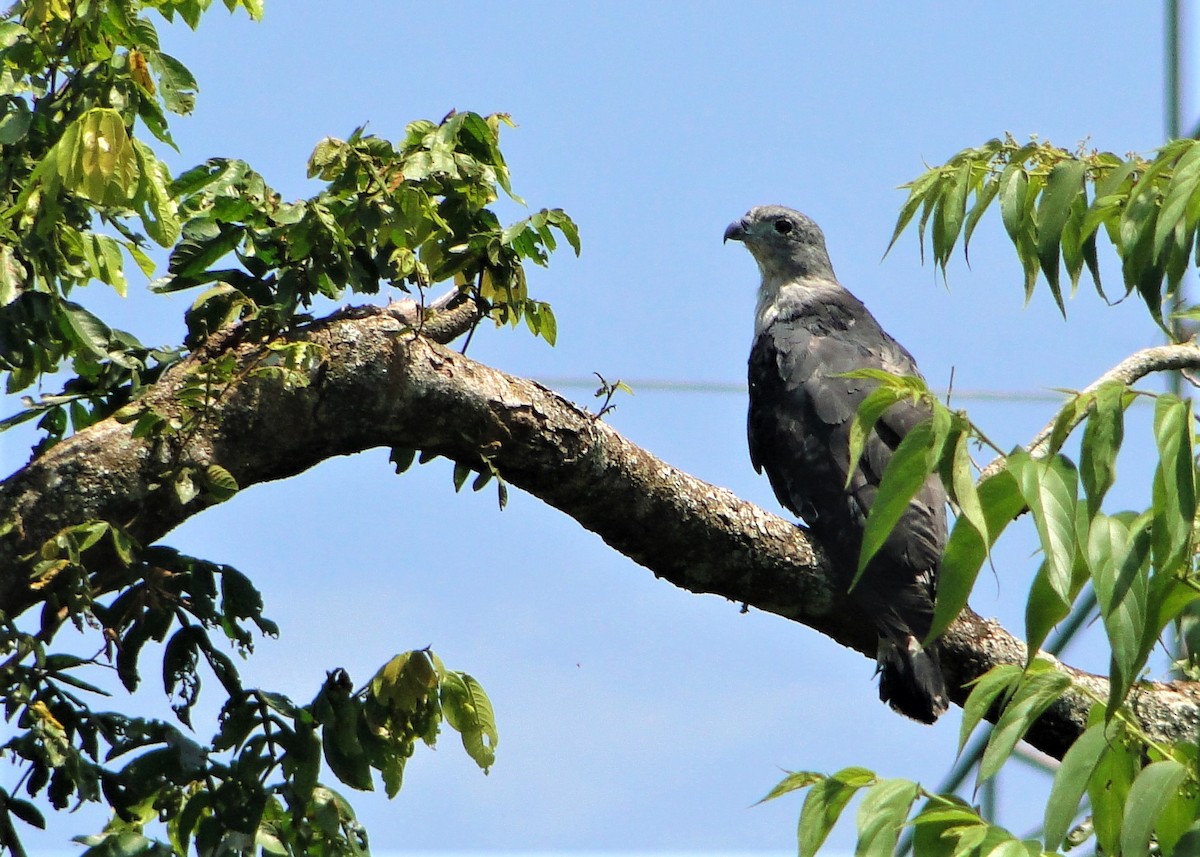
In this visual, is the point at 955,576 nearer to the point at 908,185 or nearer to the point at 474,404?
the point at 908,185

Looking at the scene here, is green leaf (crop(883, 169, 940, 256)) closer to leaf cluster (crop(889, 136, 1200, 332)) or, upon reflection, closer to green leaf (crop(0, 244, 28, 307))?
leaf cluster (crop(889, 136, 1200, 332))

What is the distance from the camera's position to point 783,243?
221 inches

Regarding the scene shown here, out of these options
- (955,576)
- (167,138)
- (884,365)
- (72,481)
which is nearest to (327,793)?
(72,481)

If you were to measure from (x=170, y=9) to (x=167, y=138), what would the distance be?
0.88 ft

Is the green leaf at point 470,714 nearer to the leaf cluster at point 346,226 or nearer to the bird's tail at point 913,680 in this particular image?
the leaf cluster at point 346,226

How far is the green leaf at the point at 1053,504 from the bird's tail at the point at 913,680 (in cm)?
162

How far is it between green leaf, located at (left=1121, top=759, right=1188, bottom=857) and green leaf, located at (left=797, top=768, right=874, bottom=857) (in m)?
0.37

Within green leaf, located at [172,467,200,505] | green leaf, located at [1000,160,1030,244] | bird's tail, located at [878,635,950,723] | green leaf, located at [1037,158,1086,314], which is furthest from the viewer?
bird's tail, located at [878,635,950,723]

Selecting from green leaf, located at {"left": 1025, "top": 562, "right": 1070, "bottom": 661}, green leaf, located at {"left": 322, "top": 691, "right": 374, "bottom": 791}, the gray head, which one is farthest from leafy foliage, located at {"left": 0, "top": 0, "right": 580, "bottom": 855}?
the gray head

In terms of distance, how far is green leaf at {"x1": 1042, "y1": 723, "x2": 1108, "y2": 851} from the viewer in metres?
1.63

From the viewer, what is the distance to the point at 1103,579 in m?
1.52

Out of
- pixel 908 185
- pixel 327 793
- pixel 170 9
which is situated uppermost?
pixel 170 9

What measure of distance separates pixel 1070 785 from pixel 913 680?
146 cm

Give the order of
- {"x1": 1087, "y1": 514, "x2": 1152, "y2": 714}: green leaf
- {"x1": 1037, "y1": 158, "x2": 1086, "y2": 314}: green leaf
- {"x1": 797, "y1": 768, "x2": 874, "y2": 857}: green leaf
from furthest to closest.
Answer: {"x1": 1037, "y1": 158, "x2": 1086, "y2": 314}: green leaf, {"x1": 797, "y1": 768, "x2": 874, "y2": 857}: green leaf, {"x1": 1087, "y1": 514, "x2": 1152, "y2": 714}: green leaf
